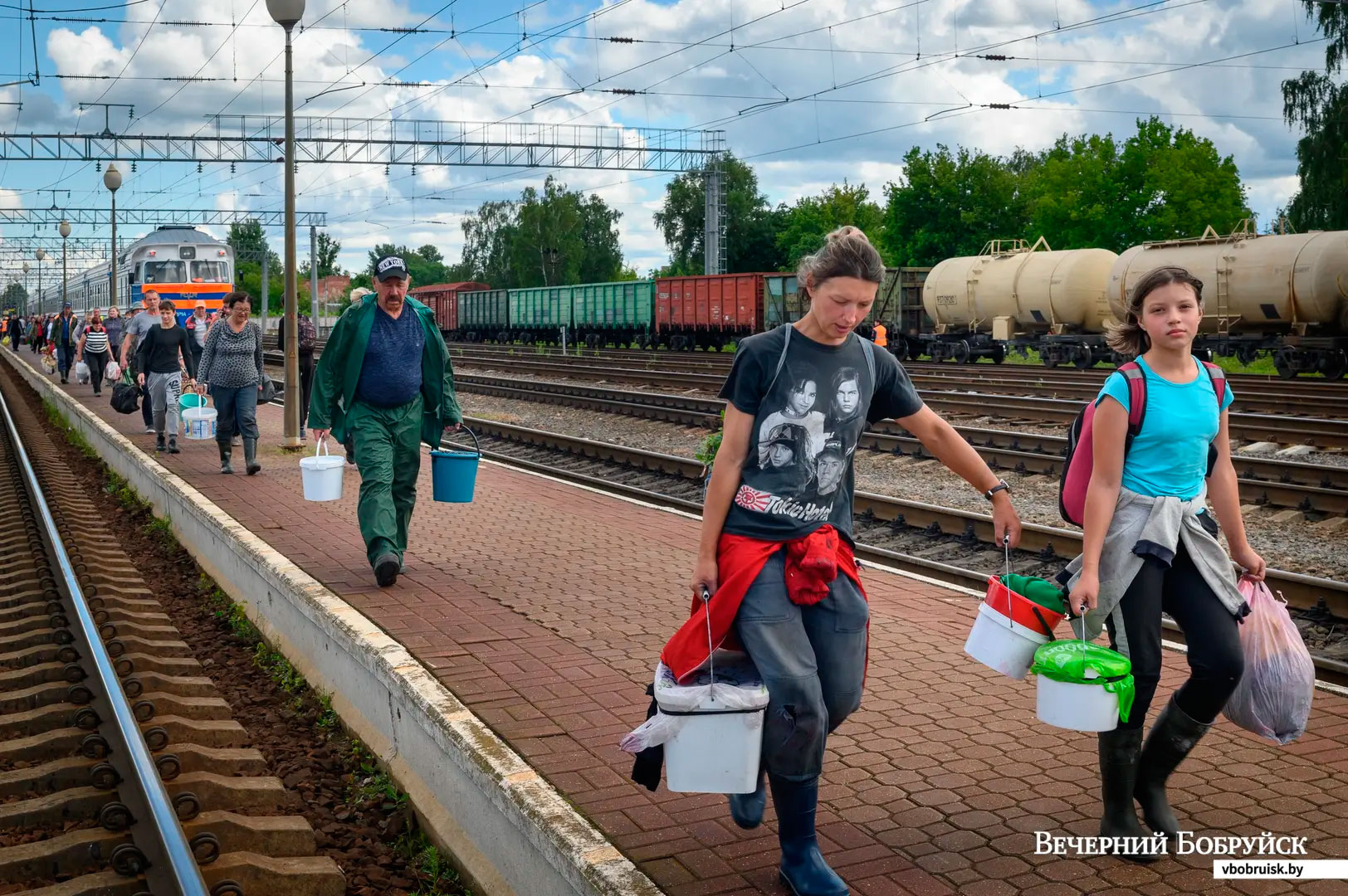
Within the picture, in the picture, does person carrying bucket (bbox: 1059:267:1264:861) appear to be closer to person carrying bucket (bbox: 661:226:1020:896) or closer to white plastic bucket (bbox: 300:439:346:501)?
person carrying bucket (bbox: 661:226:1020:896)

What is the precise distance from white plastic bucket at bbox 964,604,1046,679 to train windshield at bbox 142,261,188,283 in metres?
35.0

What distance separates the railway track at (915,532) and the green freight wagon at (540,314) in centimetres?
3585

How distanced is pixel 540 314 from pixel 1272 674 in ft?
168

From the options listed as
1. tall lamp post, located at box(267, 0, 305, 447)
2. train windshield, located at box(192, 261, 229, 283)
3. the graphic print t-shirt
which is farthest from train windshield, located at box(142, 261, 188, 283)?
the graphic print t-shirt

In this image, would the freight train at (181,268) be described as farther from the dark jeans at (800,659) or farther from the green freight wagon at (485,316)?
the dark jeans at (800,659)

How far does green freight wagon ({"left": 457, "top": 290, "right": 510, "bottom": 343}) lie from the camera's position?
58312mm

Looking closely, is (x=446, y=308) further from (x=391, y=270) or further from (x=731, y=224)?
(x=391, y=270)

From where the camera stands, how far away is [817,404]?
3.65m

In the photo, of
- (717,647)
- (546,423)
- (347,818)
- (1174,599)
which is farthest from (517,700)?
(546,423)

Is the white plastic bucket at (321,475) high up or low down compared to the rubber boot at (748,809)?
up

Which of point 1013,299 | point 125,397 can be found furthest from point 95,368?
point 1013,299

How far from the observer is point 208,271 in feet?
119

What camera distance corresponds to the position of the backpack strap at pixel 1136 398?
12.5 ft

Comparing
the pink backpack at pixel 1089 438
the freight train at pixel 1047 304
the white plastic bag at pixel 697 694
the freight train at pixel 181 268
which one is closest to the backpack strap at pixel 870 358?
the pink backpack at pixel 1089 438
